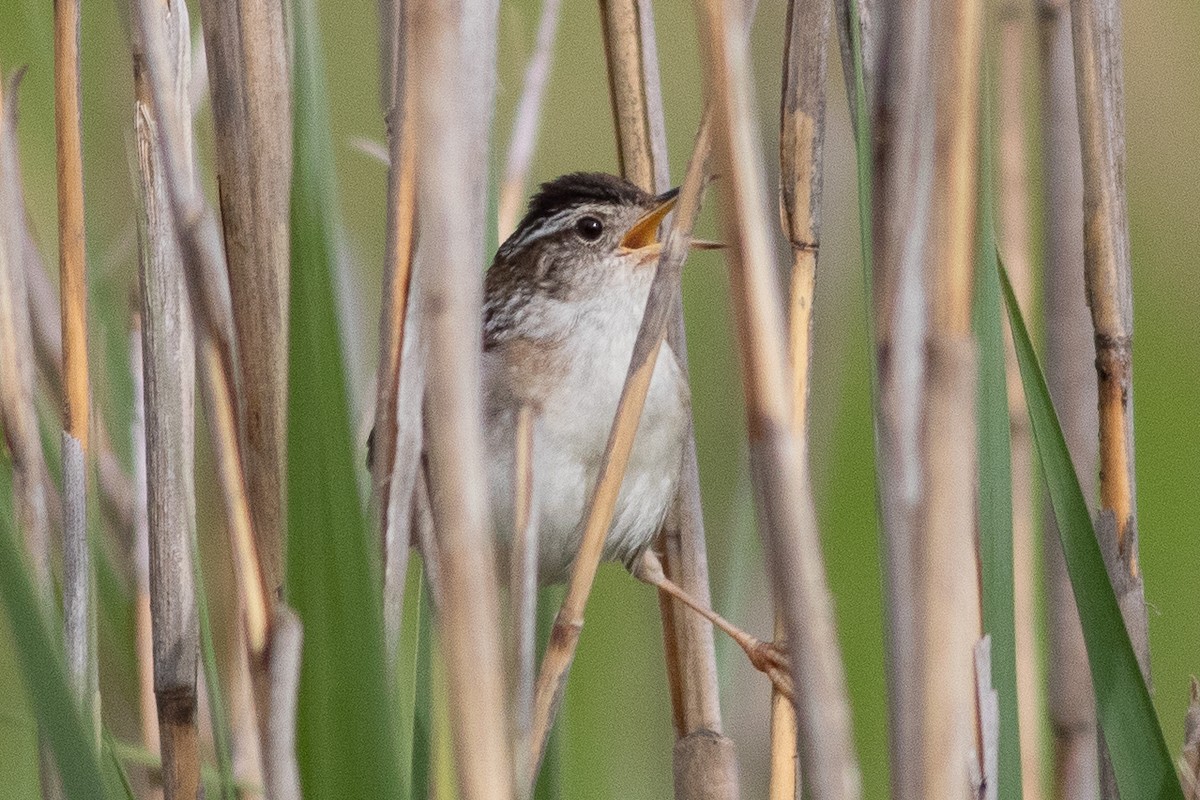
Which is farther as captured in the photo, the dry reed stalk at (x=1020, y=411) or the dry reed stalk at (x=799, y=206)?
the dry reed stalk at (x=1020, y=411)

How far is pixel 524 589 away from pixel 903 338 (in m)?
0.51

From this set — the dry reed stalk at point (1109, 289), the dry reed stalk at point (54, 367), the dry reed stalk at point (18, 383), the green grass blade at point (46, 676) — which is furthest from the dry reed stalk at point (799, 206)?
the dry reed stalk at point (54, 367)

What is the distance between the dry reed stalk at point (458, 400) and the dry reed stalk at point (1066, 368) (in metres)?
1.05

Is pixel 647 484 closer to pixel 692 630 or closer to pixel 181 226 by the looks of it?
pixel 692 630

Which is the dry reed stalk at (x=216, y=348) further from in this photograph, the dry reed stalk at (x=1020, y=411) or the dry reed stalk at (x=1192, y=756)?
the dry reed stalk at (x=1020, y=411)

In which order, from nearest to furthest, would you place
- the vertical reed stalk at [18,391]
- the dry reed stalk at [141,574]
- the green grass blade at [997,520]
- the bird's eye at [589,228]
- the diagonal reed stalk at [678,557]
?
the green grass blade at [997,520]
the vertical reed stalk at [18,391]
the diagonal reed stalk at [678,557]
the dry reed stalk at [141,574]
the bird's eye at [589,228]

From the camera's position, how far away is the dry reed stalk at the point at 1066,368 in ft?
5.92

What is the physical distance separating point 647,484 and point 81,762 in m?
1.12

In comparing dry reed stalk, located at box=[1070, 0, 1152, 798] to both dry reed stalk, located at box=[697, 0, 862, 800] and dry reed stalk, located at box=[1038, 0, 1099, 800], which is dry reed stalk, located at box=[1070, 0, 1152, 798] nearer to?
dry reed stalk, located at box=[1038, 0, 1099, 800]

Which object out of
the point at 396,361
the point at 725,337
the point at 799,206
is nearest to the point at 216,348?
the point at 396,361

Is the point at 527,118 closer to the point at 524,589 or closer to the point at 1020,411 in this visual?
the point at 1020,411

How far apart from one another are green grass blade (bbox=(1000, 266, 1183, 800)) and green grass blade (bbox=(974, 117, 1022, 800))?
0.11 ft

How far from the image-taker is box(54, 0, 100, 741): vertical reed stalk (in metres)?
1.63

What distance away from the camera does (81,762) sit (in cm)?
113
